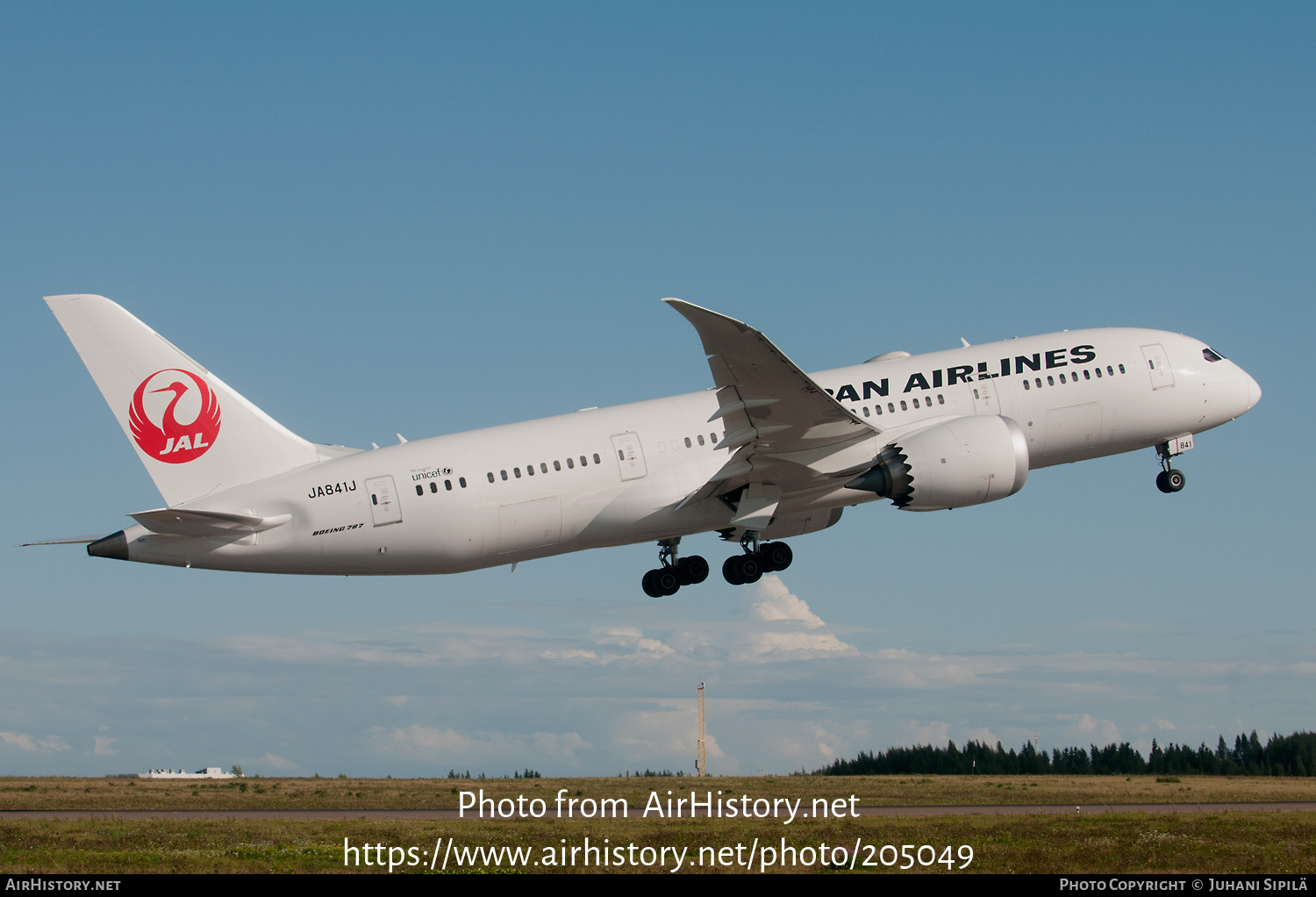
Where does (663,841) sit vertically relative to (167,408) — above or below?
below

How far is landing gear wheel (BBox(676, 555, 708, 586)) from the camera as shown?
4225cm

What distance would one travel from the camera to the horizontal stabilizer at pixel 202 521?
3291cm

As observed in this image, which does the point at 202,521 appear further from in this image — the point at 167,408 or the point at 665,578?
the point at 665,578

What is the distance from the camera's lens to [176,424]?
35.7 metres

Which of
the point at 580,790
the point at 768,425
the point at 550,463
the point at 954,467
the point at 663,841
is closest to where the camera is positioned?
the point at 663,841

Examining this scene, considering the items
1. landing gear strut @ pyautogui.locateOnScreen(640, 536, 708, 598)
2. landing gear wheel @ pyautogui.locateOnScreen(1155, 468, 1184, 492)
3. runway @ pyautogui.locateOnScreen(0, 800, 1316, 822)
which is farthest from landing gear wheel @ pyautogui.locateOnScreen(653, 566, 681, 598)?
landing gear wheel @ pyautogui.locateOnScreen(1155, 468, 1184, 492)

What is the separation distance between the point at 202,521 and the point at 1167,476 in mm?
33438

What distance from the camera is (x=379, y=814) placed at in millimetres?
38031

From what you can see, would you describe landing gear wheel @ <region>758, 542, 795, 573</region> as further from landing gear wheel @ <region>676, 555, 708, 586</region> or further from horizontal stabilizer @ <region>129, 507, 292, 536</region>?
horizontal stabilizer @ <region>129, 507, 292, 536</region>

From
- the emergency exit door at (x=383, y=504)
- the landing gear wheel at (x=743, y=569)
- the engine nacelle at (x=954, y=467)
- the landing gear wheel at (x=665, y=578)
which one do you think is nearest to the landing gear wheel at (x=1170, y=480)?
the engine nacelle at (x=954, y=467)

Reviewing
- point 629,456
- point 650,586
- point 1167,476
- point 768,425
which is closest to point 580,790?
point 650,586
